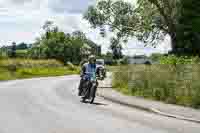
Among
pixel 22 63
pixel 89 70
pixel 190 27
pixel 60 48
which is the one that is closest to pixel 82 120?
pixel 89 70

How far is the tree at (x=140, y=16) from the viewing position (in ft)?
181

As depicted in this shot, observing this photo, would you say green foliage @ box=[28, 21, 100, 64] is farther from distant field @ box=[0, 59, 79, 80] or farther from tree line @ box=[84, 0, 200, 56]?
tree line @ box=[84, 0, 200, 56]

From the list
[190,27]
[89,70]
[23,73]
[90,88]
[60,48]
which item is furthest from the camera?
[60,48]

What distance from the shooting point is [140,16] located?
61.7m

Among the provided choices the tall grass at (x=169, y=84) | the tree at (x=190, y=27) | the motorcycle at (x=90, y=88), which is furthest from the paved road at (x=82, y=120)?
the tree at (x=190, y=27)

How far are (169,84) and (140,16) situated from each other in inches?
1615

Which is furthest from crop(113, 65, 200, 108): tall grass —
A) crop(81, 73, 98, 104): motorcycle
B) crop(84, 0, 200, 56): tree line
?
crop(84, 0, 200, 56): tree line

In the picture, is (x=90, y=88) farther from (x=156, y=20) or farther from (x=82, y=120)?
(x=156, y=20)

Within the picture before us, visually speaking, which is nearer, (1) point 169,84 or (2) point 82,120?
(2) point 82,120

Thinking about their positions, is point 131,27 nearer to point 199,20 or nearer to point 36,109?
point 199,20

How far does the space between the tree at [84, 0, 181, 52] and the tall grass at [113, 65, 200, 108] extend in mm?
27995

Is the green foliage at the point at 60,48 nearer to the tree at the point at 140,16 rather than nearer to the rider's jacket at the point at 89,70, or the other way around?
the tree at the point at 140,16

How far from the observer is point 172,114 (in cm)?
1546

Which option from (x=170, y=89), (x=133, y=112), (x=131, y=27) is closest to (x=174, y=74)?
(x=170, y=89)
